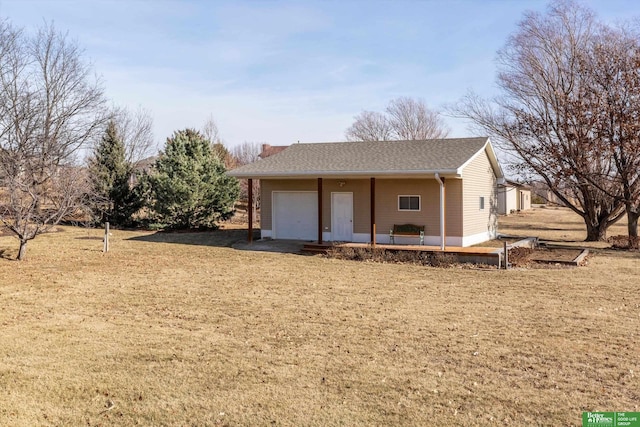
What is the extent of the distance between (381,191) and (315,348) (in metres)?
11.2

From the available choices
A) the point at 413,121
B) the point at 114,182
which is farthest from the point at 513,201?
the point at 114,182

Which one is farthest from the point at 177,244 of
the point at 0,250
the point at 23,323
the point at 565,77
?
the point at 565,77

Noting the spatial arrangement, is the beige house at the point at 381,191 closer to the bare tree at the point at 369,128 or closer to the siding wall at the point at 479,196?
the siding wall at the point at 479,196

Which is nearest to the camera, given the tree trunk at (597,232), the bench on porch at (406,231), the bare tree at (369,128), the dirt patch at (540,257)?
the dirt patch at (540,257)

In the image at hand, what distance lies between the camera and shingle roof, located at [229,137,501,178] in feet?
49.3

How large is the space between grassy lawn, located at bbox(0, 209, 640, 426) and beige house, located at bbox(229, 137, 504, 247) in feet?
14.3

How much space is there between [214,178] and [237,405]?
65.1ft

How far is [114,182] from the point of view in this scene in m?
24.4

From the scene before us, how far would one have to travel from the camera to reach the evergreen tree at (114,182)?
79.3 ft

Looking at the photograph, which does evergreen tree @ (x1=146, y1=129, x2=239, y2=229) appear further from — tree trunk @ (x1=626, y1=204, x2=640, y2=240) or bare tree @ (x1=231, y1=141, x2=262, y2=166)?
bare tree @ (x1=231, y1=141, x2=262, y2=166)

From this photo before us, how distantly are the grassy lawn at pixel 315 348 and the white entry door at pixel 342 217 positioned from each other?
18.8ft

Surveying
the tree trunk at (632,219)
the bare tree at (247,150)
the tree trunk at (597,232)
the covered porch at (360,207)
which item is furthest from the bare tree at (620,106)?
the bare tree at (247,150)

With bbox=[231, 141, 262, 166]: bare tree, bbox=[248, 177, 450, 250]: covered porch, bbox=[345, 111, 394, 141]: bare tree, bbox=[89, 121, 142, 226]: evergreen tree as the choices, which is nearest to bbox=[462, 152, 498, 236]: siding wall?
bbox=[248, 177, 450, 250]: covered porch

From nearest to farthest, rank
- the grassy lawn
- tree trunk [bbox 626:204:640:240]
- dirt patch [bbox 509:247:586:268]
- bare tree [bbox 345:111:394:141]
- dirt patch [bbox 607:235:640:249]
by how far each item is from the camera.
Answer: the grassy lawn < dirt patch [bbox 509:247:586:268] < dirt patch [bbox 607:235:640:249] < tree trunk [bbox 626:204:640:240] < bare tree [bbox 345:111:394:141]
